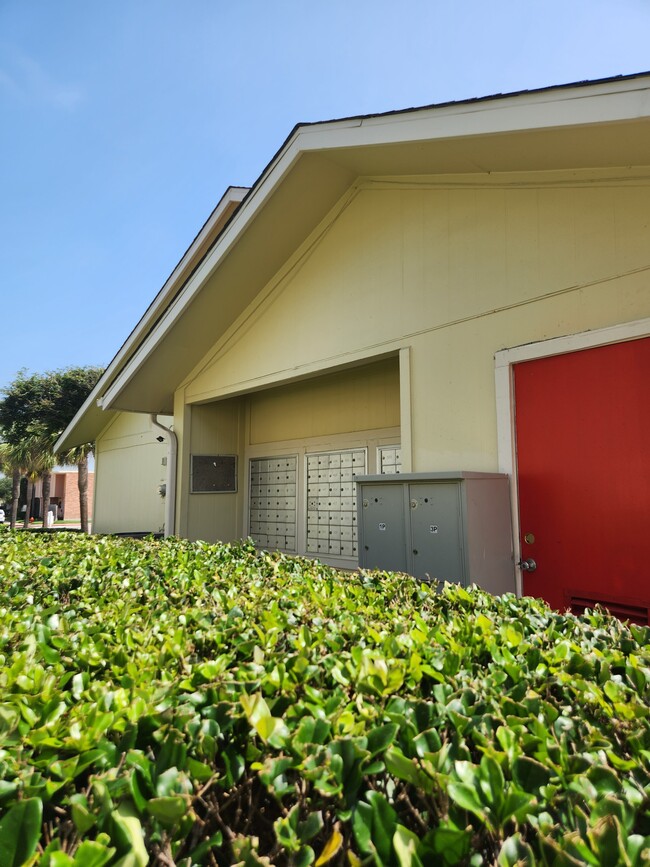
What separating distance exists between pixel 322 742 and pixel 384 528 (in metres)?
3.90

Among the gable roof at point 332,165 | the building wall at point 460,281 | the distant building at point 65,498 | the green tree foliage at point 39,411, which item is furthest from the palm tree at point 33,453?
the building wall at point 460,281

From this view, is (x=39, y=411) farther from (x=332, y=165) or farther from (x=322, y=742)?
(x=322, y=742)

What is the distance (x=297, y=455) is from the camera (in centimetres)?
914

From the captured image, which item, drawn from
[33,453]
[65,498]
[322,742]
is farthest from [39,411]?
[322,742]

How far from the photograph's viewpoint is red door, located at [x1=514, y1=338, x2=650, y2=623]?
3.95 m

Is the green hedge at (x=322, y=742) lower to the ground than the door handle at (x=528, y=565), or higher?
higher

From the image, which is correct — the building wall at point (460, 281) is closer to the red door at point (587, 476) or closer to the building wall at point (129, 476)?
the red door at point (587, 476)

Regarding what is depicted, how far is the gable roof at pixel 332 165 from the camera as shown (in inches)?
151

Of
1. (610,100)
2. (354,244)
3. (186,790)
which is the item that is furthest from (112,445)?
(186,790)

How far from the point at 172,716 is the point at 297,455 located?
785 centimetres

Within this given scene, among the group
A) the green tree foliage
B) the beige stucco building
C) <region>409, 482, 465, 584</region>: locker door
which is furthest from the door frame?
the green tree foliage

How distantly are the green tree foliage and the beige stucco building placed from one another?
14927 mm

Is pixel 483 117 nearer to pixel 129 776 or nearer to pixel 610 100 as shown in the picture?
pixel 610 100

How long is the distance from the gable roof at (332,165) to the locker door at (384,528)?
3.15 m
